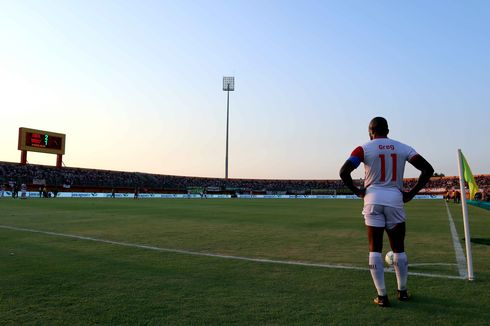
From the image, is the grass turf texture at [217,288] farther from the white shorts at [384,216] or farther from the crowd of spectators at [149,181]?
the crowd of spectators at [149,181]

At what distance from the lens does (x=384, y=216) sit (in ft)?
14.6

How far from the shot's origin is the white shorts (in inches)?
173

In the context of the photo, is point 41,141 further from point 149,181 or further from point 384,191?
point 384,191

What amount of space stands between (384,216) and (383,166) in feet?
1.82

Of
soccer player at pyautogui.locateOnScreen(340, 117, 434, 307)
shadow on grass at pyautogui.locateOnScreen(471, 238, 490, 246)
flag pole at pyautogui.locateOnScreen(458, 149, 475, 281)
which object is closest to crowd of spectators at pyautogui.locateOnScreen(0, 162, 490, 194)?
shadow on grass at pyautogui.locateOnScreen(471, 238, 490, 246)

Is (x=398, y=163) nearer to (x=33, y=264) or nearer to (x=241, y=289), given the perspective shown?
(x=241, y=289)

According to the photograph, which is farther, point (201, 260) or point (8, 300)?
point (201, 260)

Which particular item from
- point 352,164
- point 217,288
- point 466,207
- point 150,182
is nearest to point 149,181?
point 150,182

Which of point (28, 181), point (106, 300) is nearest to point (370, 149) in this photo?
point (106, 300)

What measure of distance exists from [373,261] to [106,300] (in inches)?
116

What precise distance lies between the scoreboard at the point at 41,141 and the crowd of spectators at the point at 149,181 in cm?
449

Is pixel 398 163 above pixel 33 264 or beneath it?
above

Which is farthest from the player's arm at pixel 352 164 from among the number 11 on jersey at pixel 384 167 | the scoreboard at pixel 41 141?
the scoreboard at pixel 41 141

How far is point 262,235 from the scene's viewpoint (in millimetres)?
10766
